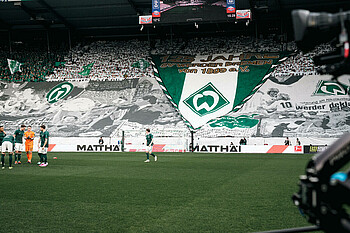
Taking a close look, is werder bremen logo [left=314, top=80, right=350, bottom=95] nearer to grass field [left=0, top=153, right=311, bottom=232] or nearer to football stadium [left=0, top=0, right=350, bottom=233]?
football stadium [left=0, top=0, right=350, bottom=233]

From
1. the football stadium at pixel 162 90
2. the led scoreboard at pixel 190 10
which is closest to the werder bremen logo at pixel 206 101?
the football stadium at pixel 162 90

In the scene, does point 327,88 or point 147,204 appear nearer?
point 147,204

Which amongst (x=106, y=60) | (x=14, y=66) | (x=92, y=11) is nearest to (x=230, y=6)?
(x=92, y=11)

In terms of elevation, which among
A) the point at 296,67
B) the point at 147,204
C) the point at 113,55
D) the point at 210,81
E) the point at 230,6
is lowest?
the point at 147,204

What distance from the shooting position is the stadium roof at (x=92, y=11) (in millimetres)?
38125

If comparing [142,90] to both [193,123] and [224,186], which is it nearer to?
[193,123]

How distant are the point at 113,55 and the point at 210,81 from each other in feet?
40.0

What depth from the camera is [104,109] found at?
39.8 metres

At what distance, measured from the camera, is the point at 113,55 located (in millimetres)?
45188

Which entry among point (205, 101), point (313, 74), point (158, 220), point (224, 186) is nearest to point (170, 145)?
point (205, 101)

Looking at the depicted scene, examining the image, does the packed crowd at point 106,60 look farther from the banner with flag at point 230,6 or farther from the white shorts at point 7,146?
the white shorts at point 7,146

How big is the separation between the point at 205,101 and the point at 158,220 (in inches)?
1246

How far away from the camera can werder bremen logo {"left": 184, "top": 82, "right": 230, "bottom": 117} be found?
3766cm

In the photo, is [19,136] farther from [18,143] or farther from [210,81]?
[210,81]
